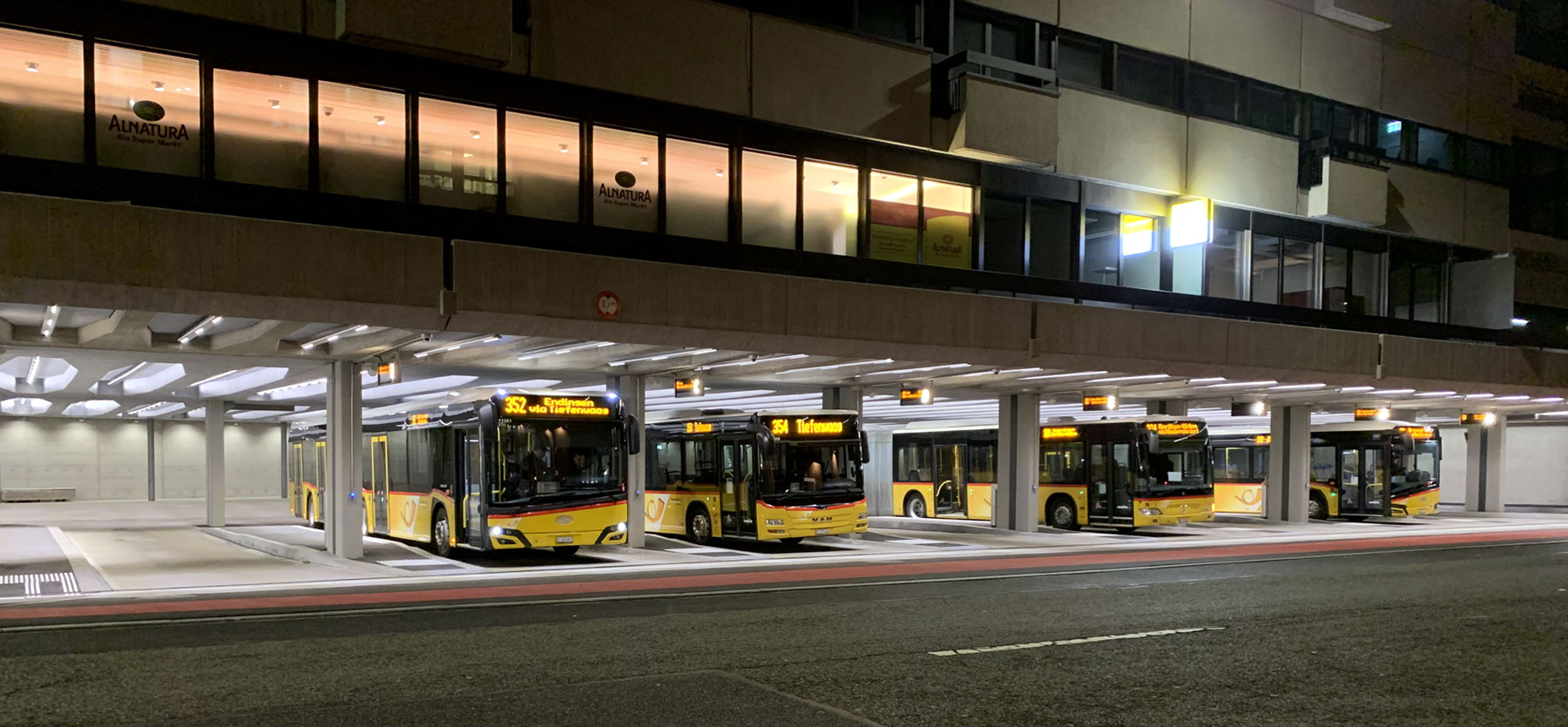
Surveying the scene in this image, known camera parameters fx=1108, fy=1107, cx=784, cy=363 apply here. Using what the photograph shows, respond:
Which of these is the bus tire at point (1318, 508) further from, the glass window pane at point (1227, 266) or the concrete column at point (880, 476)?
the concrete column at point (880, 476)

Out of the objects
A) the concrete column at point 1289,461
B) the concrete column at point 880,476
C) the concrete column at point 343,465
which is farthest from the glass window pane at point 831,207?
the concrete column at point 1289,461

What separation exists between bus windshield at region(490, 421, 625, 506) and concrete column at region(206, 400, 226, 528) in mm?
14889

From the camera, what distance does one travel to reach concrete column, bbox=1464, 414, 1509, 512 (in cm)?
4066

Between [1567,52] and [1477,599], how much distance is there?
116 ft

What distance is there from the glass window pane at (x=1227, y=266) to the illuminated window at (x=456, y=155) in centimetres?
1871

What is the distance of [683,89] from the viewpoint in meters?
19.7

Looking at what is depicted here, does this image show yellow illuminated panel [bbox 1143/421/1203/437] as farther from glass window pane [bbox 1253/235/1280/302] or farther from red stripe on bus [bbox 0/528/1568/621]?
red stripe on bus [bbox 0/528/1568/621]

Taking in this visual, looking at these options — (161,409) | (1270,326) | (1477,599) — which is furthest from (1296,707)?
(161,409)

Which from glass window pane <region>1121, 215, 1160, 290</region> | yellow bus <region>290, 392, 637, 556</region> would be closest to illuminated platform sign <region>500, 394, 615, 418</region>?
yellow bus <region>290, 392, 637, 556</region>

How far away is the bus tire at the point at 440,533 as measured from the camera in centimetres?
2000

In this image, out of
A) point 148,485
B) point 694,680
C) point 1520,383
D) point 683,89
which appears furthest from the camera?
point 148,485

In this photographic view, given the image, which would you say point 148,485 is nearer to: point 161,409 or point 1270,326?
point 161,409

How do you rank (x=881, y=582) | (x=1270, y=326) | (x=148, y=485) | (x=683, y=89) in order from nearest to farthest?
(x=881, y=582) < (x=683, y=89) < (x=1270, y=326) < (x=148, y=485)

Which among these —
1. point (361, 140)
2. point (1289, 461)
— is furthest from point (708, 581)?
point (1289, 461)
